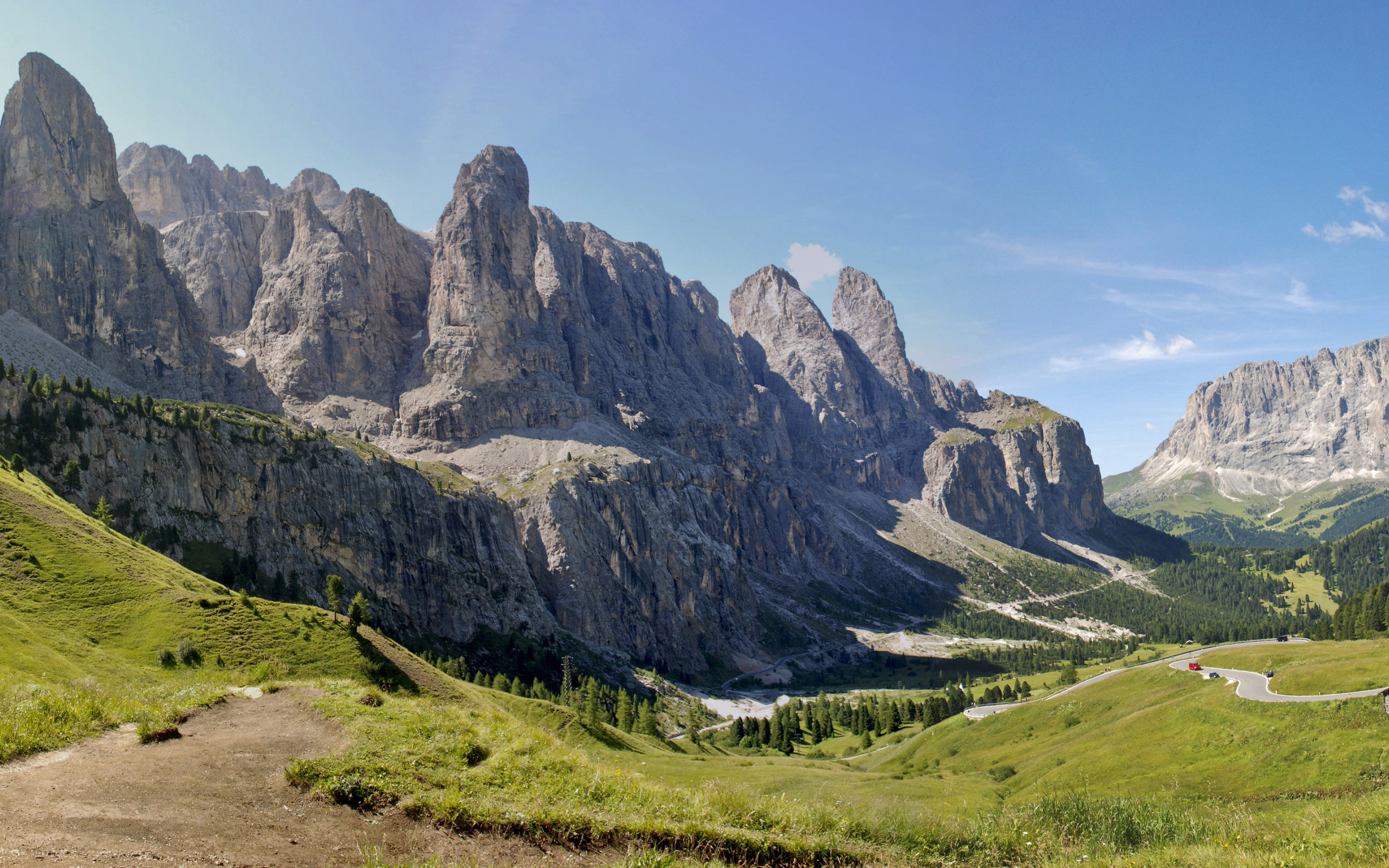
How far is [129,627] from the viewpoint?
44156 millimetres

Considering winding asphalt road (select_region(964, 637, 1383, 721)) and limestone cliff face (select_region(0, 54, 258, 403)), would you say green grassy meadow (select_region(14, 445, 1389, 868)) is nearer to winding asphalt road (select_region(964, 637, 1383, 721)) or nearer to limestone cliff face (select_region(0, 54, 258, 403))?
winding asphalt road (select_region(964, 637, 1383, 721))

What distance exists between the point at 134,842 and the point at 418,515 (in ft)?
492

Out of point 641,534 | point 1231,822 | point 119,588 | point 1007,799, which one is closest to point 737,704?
point 641,534

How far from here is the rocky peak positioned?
185m

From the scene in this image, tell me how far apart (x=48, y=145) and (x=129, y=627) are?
704ft

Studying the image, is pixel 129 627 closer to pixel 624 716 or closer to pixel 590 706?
pixel 590 706

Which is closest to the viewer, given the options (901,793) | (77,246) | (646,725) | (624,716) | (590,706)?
(901,793)

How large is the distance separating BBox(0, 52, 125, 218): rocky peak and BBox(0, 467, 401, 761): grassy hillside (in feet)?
612

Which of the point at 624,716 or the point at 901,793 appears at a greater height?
the point at 901,793

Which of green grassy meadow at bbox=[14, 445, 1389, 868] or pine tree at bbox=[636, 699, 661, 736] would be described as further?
pine tree at bbox=[636, 699, 661, 736]

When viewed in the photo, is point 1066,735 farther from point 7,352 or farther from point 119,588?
point 7,352

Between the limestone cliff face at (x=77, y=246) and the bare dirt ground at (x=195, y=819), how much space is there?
209783mm

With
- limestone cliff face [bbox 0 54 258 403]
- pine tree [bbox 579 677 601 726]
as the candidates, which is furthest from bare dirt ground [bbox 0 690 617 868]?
limestone cliff face [bbox 0 54 258 403]

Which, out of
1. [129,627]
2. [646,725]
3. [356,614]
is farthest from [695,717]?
[129,627]
